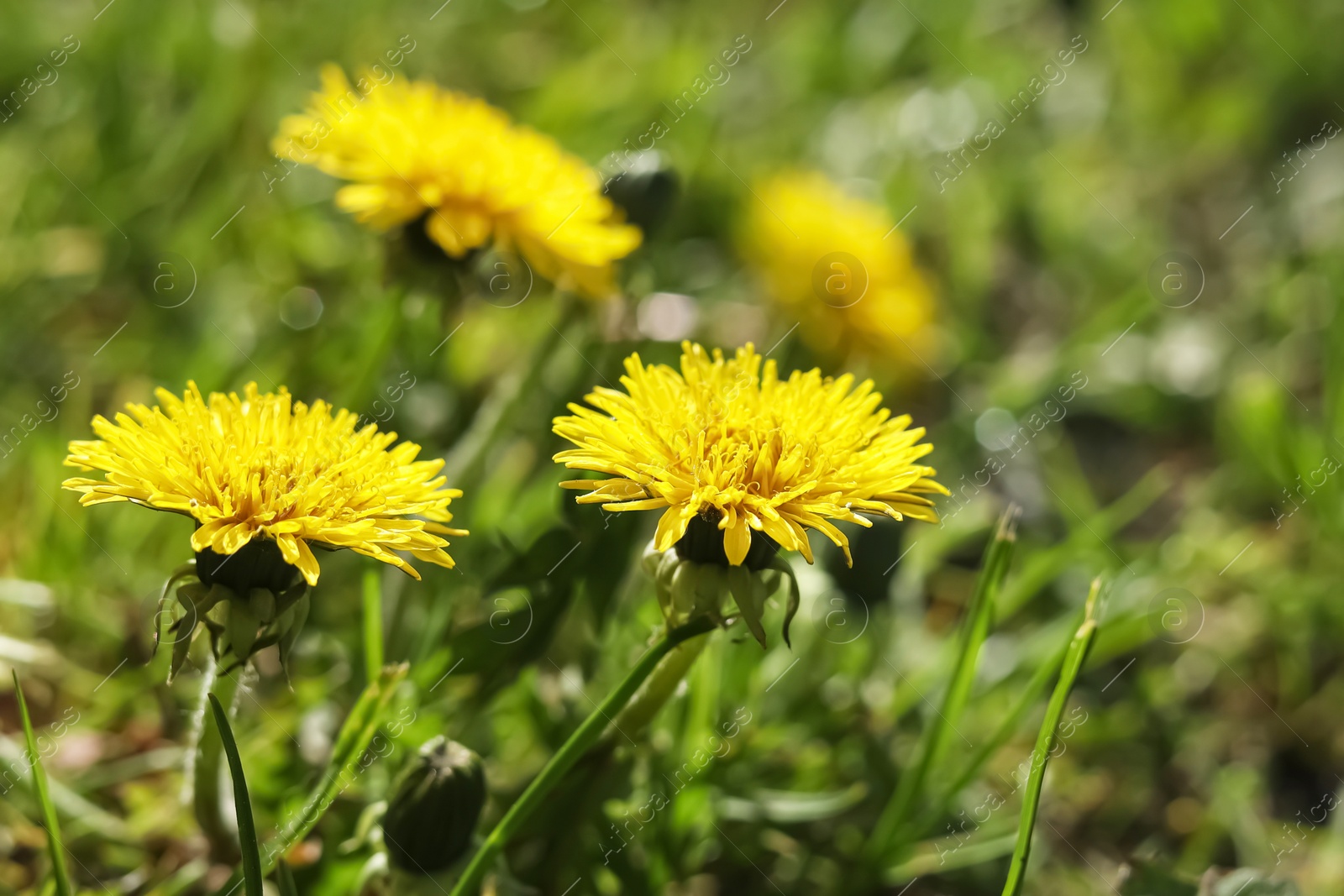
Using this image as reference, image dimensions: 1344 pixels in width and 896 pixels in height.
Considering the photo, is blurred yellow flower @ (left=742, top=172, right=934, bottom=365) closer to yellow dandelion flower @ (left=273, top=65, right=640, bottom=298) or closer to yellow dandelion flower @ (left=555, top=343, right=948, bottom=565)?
yellow dandelion flower @ (left=273, top=65, right=640, bottom=298)

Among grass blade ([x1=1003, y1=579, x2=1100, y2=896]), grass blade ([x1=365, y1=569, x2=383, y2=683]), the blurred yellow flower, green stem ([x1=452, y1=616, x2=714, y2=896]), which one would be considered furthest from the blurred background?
grass blade ([x1=1003, y1=579, x2=1100, y2=896])

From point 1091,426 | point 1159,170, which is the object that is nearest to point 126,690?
point 1091,426

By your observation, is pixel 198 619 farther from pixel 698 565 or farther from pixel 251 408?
pixel 698 565

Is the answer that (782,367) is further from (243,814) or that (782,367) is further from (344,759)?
(243,814)

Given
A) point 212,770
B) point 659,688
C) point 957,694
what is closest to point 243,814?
point 212,770

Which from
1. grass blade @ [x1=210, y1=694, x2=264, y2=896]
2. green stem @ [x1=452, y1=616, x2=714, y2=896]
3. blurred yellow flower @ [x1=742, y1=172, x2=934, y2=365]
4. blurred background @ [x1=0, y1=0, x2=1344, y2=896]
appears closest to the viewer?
grass blade @ [x1=210, y1=694, x2=264, y2=896]

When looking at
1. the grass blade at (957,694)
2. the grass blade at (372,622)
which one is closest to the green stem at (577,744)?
the grass blade at (372,622)
